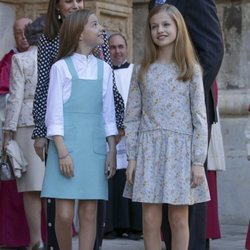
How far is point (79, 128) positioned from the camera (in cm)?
616

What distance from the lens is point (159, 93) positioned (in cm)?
588

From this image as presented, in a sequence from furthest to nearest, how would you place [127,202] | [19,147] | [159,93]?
1. [127,202]
2. [19,147]
3. [159,93]

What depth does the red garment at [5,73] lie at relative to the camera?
8320 millimetres

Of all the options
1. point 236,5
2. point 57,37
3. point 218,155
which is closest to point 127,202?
point 218,155

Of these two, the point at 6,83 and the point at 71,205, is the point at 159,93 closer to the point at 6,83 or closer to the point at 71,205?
the point at 71,205

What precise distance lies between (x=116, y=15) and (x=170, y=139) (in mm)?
4046

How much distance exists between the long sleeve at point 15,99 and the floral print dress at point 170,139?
6.94 feet

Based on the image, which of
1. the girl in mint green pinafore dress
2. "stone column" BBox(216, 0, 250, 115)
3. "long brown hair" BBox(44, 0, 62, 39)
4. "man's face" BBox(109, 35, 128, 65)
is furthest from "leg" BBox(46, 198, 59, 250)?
"stone column" BBox(216, 0, 250, 115)

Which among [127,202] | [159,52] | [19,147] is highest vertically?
[159,52]

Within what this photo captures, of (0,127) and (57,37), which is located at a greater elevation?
(57,37)

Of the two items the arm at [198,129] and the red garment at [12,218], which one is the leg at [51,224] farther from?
the red garment at [12,218]

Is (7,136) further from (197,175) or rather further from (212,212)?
(197,175)

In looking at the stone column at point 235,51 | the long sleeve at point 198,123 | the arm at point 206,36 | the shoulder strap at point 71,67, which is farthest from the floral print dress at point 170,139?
the stone column at point 235,51

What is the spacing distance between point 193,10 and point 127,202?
358 centimetres
